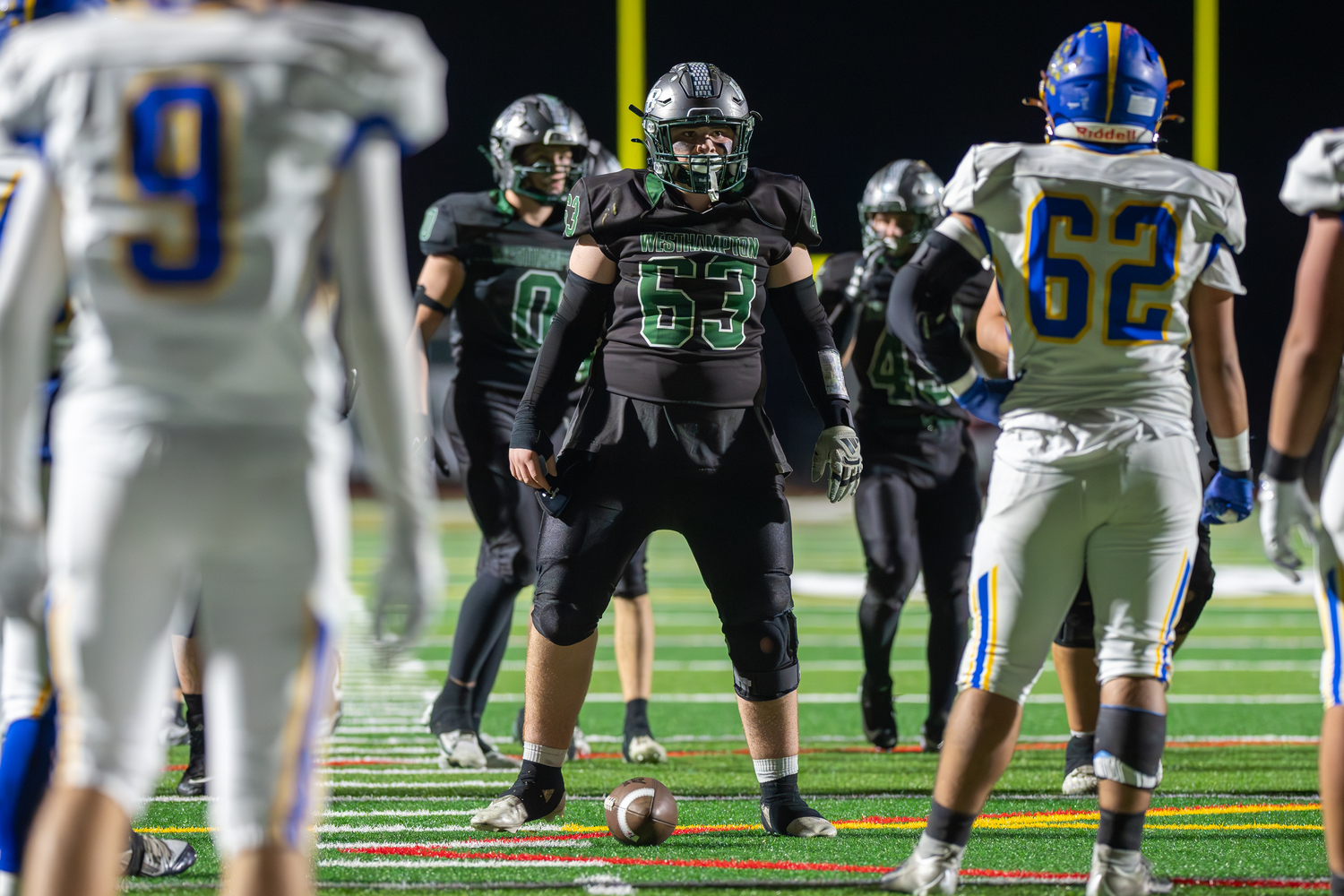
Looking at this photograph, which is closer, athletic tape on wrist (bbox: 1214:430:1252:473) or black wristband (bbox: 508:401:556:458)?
athletic tape on wrist (bbox: 1214:430:1252:473)

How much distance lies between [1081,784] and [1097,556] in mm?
1577

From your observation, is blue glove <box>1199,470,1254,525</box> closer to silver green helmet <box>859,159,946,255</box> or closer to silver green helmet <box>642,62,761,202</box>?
silver green helmet <box>642,62,761,202</box>

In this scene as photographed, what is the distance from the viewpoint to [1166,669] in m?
2.71

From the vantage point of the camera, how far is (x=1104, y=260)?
8.80 ft

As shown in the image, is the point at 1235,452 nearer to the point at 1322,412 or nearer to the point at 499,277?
the point at 1322,412

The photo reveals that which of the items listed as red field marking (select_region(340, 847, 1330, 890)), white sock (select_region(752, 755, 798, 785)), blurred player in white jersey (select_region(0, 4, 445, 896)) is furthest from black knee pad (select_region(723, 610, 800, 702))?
blurred player in white jersey (select_region(0, 4, 445, 896))

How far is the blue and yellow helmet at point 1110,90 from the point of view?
2.73m

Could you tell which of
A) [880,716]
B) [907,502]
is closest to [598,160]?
[907,502]

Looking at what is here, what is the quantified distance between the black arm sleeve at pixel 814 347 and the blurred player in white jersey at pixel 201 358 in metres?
1.86

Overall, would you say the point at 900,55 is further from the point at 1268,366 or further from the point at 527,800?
the point at 527,800

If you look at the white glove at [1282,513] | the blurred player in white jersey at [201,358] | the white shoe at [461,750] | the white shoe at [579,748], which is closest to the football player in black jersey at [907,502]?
the white shoe at [579,748]

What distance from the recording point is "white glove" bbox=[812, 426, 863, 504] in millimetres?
3451

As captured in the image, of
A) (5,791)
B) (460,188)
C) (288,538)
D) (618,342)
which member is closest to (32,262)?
(288,538)

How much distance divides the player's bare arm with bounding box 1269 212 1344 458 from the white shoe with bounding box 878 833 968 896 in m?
0.92
